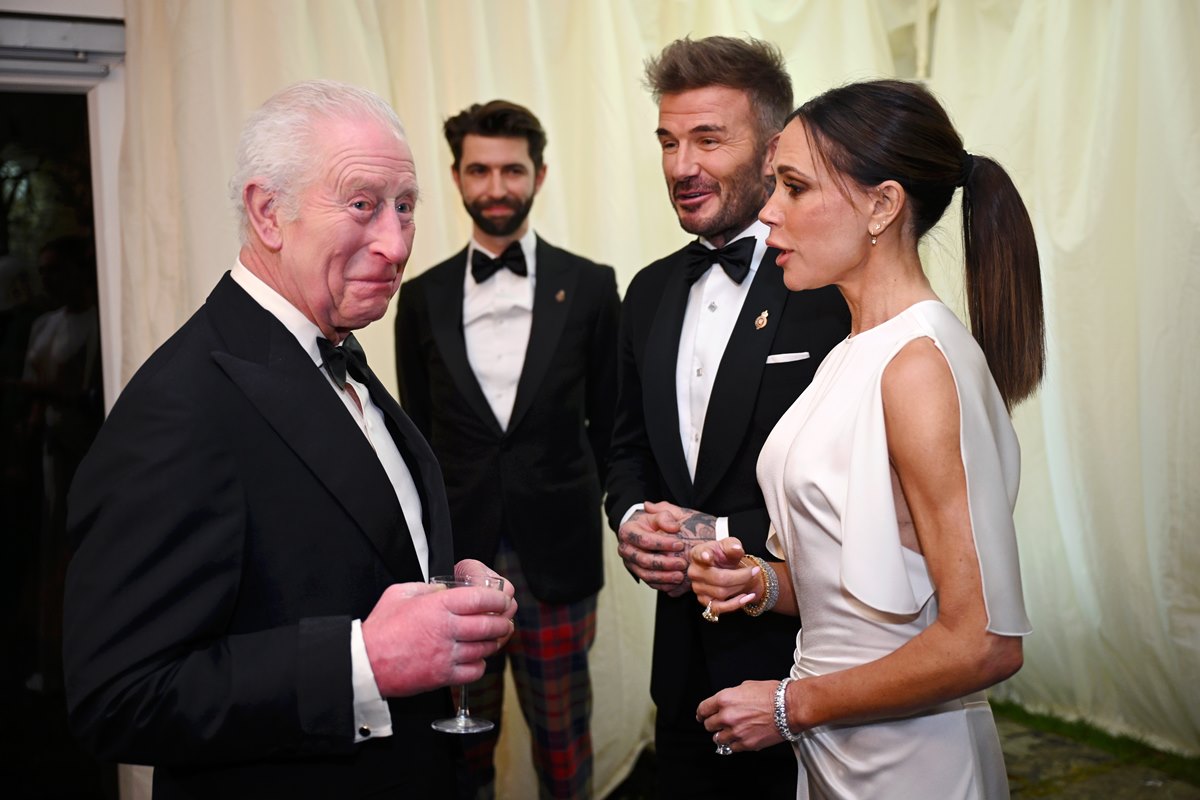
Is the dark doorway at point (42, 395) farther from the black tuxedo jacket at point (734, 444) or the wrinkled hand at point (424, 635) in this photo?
the wrinkled hand at point (424, 635)

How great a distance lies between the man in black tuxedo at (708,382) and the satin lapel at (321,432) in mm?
826

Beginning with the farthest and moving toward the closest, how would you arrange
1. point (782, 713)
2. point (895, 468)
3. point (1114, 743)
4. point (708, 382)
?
point (1114, 743)
point (708, 382)
point (782, 713)
point (895, 468)

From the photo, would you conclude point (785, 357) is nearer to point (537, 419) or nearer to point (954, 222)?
point (537, 419)

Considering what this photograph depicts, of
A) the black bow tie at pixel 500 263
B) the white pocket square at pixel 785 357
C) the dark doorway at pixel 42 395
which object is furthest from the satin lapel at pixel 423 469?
the dark doorway at pixel 42 395

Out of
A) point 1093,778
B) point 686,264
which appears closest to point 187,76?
point 686,264

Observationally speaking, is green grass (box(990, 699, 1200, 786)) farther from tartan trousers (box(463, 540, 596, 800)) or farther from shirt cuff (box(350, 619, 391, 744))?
shirt cuff (box(350, 619, 391, 744))

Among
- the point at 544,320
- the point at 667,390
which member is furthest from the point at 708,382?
the point at 544,320

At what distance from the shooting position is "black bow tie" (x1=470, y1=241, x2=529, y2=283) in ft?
10.9

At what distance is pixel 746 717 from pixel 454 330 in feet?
6.03

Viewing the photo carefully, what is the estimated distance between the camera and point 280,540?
140 centimetres

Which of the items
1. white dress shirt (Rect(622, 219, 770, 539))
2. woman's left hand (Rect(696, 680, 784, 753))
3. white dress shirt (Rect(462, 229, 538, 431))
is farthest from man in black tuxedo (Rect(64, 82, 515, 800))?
white dress shirt (Rect(462, 229, 538, 431))

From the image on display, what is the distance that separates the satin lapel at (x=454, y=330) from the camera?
3197 millimetres

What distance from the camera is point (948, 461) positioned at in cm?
149

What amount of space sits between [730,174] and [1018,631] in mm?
1344
